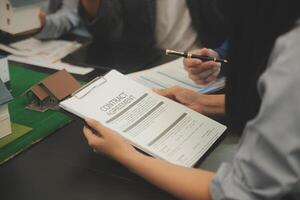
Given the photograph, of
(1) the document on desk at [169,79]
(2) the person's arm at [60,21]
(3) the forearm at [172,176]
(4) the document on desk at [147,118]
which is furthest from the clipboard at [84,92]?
(2) the person's arm at [60,21]

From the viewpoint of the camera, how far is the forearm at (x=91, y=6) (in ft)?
4.84

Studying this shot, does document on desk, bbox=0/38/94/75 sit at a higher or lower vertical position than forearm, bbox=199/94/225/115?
lower

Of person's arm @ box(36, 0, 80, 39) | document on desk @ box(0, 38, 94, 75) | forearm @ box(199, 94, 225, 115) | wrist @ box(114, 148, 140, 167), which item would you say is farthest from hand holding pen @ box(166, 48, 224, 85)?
person's arm @ box(36, 0, 80, 39)

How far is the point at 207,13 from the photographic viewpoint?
150cm

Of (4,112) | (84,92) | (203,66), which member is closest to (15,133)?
(4,112)

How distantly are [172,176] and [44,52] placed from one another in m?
0.91

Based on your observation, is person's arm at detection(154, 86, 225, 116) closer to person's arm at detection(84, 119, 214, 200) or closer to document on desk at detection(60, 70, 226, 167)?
document on desk at detection(60, 70, 226, 167)

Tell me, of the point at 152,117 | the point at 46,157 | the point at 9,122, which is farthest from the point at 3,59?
the point at 152,117

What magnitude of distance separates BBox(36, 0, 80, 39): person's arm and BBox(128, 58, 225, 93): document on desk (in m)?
0.51

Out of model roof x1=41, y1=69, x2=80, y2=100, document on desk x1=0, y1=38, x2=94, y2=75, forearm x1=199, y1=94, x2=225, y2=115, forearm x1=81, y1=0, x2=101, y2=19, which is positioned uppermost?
forearm x1=81, y1=0, x2=101, y2=19

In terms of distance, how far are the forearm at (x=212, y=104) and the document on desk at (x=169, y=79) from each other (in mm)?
99

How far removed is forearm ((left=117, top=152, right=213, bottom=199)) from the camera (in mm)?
713

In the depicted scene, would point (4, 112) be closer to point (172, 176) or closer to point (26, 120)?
point (26, 120)

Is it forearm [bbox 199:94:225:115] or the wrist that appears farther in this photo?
forearm [bbox 199:94:225:115]
